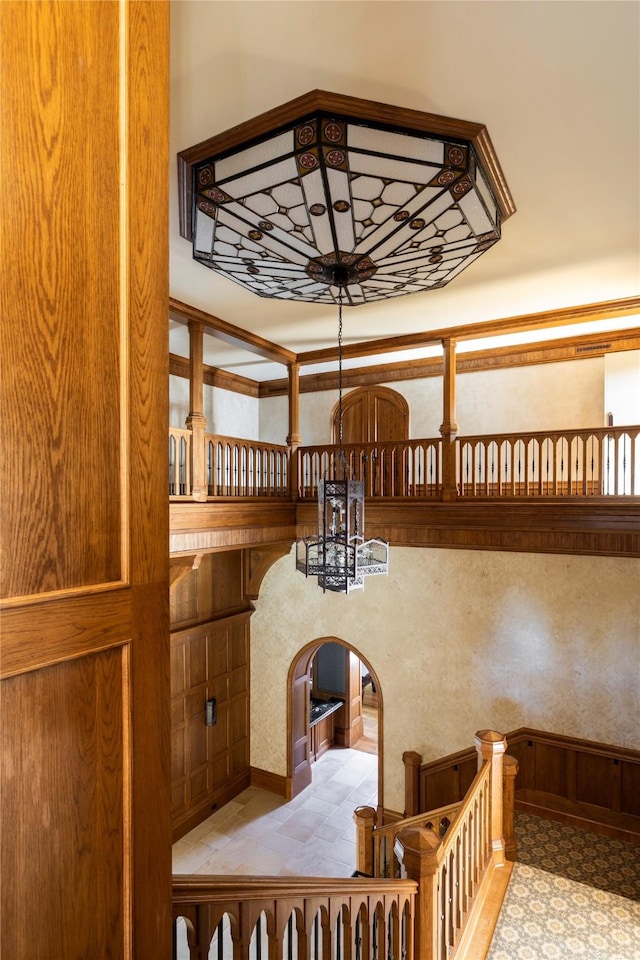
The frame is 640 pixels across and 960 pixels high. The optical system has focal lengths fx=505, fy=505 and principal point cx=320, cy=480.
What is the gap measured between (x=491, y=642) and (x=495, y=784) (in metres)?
1.72

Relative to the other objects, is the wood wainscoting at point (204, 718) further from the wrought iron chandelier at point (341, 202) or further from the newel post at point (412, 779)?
the wrought iron chandelier at point (341, 202)

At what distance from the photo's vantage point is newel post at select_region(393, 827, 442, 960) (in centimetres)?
256

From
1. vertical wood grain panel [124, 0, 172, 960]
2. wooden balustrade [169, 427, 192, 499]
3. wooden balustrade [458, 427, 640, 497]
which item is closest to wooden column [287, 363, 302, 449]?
wooden balustrade [169, 427, 192, 499]

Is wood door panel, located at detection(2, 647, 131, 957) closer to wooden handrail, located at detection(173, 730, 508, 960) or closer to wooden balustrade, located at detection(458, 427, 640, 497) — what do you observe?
wooden handrail, located at detection(173, 730, 508, 960)

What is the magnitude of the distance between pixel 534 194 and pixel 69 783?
141 inches

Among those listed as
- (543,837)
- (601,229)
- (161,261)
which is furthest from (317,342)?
(543,837)

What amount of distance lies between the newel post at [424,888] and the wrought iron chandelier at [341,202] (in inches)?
63.2

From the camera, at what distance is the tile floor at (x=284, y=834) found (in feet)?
18.5

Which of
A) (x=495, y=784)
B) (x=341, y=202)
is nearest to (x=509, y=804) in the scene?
(x=495, y=784)

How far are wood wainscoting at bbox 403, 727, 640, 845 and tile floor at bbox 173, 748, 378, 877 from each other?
1.58 meters

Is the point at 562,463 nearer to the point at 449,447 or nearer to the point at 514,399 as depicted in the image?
the point at 449,447

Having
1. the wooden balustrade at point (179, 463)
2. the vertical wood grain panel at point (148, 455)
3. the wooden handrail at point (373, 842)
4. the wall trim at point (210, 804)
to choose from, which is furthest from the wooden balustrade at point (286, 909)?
the wall trim at point (210, 804)

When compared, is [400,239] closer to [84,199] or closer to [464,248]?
[464,248]

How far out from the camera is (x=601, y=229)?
136 inches
